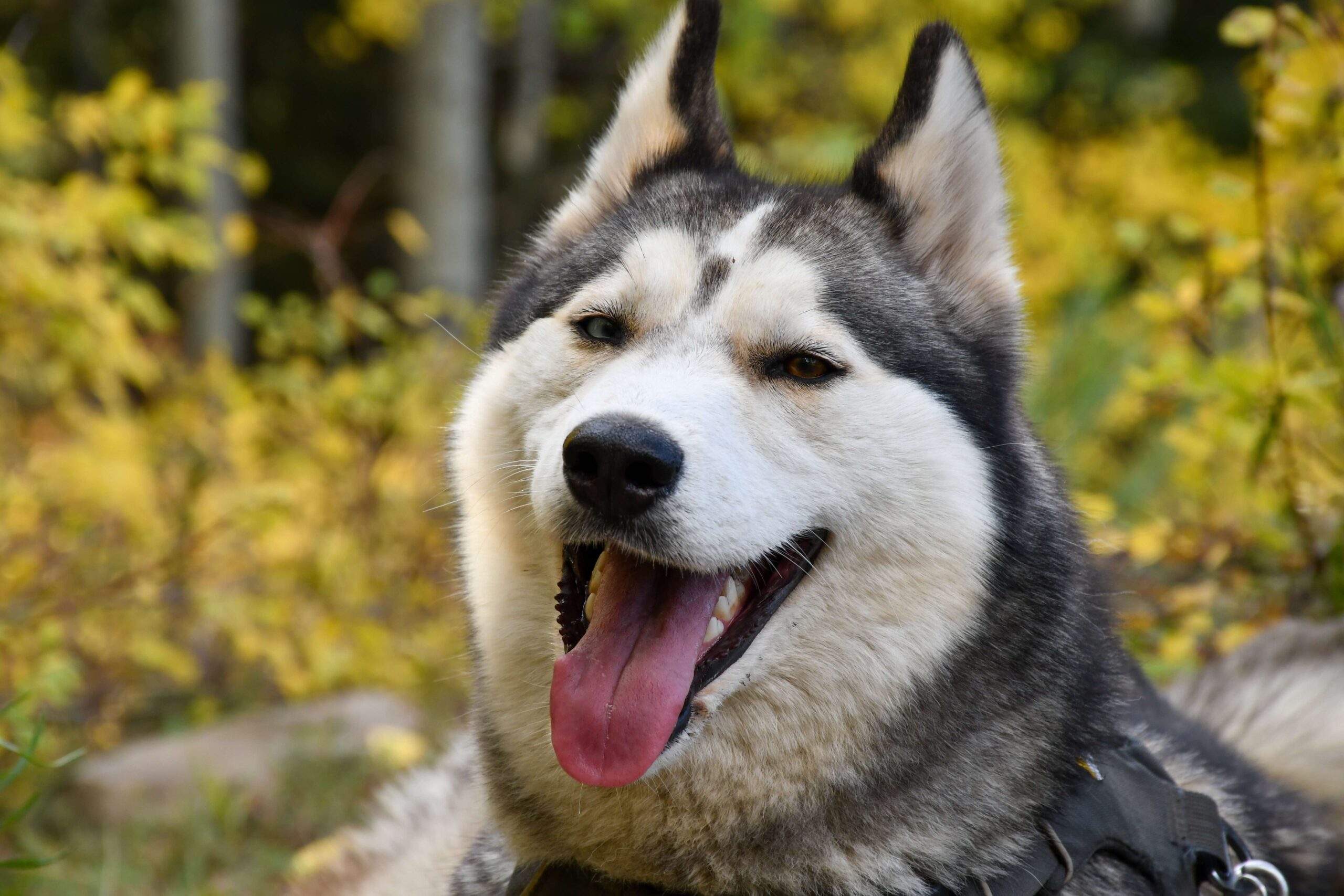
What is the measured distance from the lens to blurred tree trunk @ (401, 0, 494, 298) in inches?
371

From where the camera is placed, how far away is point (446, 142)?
9555mm

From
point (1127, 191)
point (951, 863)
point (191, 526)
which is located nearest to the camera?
point (951, 863)

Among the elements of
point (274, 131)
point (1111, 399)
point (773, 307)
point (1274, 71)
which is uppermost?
point (1274, 71)

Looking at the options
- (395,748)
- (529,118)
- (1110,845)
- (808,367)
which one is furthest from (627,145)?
(529,118)

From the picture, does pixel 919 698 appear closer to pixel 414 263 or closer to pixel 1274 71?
pixel 1274 71

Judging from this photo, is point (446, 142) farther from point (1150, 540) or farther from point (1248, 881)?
point (1248, 881)

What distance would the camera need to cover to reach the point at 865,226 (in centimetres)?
262

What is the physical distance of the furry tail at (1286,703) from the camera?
297 centimetres

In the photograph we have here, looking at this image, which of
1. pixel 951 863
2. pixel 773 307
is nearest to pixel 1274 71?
pixel 773 307

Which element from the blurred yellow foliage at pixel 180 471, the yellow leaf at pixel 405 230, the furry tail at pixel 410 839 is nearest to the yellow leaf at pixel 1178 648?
the furry tail at pixel 410 839

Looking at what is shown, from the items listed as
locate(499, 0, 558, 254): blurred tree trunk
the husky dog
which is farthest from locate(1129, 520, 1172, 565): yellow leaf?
locate(499, 0, 558, 254): blurred tree trunk

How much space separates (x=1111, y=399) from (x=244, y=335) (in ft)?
32.3

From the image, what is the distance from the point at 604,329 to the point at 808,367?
1.49 ft

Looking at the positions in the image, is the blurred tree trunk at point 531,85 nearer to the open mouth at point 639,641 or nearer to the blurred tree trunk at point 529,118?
the blurred tree trunk at point 529,118
